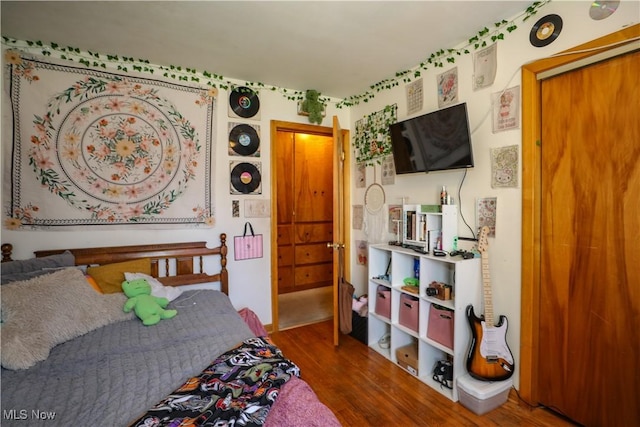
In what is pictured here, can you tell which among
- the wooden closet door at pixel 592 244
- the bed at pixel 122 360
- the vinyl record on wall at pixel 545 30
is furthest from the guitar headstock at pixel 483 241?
the bed at pixel 122 360

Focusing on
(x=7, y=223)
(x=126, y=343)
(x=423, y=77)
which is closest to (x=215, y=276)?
→ (x=126, y=343)

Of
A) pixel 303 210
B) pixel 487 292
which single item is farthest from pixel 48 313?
pixel 303 210

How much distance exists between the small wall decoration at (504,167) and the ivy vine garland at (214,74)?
29.0 inches

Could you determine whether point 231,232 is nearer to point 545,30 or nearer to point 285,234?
point 285,234

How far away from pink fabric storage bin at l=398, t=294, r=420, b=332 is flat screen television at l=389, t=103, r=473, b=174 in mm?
1024

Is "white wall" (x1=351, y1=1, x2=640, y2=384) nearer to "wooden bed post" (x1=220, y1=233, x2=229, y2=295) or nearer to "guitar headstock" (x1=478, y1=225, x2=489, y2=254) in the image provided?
"guitar headstock" (x1=478, y1=225, x2=489, y2=254)

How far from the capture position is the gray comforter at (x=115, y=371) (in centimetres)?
104

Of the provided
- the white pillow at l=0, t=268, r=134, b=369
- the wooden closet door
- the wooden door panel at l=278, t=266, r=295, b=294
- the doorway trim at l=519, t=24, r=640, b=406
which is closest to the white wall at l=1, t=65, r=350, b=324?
the white pillow at l=0, t=268, r=134, b=369

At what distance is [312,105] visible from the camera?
3100 mm

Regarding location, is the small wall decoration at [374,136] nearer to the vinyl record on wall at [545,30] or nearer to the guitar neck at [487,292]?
the vinyl record on wall at [545,30]

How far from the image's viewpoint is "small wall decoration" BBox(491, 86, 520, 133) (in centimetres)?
192

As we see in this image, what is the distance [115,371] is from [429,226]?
6.94 feet

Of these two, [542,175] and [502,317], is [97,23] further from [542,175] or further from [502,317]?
[502,317]

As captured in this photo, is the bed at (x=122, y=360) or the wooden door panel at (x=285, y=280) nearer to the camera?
the bed at (x=122, y=360)
